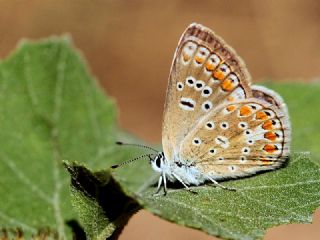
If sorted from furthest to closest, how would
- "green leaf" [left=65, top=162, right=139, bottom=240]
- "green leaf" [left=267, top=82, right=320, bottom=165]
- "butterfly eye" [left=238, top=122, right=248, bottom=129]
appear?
"green leaf" [left=267, top=82, right=320, bottom=165] → "butterfly eye" [left=238, top=122, right=248, bottom=129] → "green leaf" [left=65, top=162, right=139, bottom=240]

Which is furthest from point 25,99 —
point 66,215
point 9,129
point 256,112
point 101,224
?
point 101,224

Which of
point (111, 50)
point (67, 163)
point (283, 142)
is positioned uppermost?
point (67, 163)

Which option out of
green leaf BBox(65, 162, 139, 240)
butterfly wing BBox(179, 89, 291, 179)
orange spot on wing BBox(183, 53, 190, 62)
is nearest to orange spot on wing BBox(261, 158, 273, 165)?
butterfly wing BBox(179, 89, 291, 179)

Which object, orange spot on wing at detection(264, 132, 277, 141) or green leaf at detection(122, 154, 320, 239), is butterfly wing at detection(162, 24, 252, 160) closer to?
orange spot on wing at detection(264, 132, 277, 141)

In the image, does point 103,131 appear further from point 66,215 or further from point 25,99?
point 66,215

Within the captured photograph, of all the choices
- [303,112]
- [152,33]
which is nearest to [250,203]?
[303,112]

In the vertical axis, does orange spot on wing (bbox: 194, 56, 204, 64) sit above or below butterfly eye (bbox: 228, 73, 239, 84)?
above
